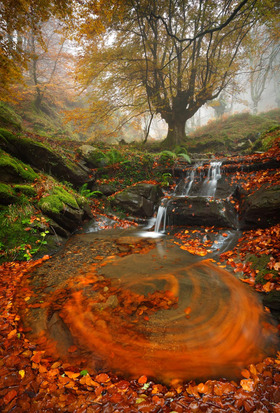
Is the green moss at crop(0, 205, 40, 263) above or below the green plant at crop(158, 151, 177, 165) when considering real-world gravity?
below

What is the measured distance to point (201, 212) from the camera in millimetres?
5723

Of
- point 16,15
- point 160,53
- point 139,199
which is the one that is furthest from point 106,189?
point 160,53

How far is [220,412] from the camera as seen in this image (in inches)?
48.8

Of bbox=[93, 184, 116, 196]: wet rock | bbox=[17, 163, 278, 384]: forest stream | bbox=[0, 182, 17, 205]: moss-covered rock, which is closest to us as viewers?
bbox=[17, 163, 278, 384]: forest stream

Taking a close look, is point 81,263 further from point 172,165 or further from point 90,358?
point 172,165

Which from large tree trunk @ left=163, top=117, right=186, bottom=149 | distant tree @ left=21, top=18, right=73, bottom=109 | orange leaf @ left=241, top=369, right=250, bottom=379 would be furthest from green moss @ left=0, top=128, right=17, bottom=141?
distant tree @ left=21, top=18, right=73, bottom=109

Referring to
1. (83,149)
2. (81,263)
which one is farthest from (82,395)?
(83,149)

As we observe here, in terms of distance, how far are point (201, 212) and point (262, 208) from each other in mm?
1710

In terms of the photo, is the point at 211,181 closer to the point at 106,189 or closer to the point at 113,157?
the point at 106,189

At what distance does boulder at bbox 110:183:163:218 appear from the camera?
701 cm

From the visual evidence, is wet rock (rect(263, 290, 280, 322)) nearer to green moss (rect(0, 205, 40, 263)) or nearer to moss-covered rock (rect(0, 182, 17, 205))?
green moss (rect(0, 205, 40, 263))

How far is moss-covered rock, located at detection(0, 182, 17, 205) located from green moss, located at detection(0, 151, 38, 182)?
491mm

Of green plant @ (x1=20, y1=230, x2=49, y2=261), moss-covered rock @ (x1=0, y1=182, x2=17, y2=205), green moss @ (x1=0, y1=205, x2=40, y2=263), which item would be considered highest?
moss-covered rock @ (x1=0, y1=182, x2=17, y2=205)

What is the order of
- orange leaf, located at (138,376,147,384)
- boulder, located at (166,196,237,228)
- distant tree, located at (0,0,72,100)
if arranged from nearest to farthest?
1. orange leaf, located at (138,376,147,384)
2. distant tree, located at (0,0,72,100)
3. boulder, located at (166,196,237,228)
